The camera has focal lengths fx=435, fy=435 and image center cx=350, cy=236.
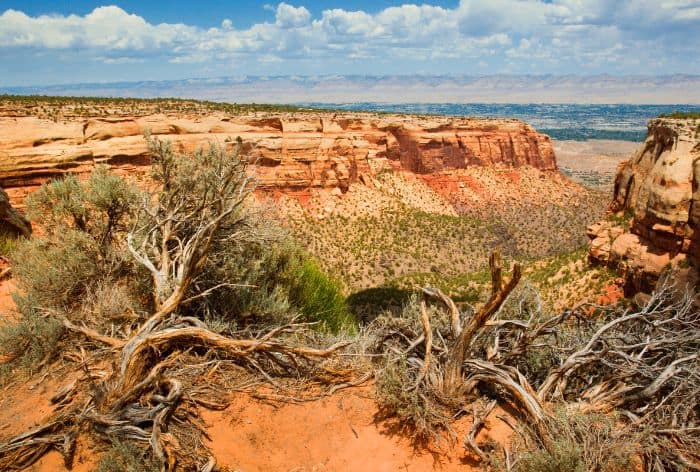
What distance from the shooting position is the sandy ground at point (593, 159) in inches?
3671

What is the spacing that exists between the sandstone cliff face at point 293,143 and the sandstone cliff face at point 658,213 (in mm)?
12297

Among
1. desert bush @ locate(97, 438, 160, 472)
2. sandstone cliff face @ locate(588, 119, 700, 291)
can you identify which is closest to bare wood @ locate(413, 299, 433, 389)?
desert bush @ locate(97, 438, 160, 472)

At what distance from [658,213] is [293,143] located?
2630 cm

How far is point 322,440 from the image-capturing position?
5.75 m

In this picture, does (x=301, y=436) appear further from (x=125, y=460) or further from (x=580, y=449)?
(x=580, y=449)

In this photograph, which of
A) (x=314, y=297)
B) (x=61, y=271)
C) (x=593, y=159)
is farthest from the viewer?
(x=593, y=159)

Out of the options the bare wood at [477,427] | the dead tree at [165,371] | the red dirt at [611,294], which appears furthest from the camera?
the red dirt at [611,294]

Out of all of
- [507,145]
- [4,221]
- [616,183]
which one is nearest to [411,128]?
[507,145]

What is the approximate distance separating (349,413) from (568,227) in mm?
42218

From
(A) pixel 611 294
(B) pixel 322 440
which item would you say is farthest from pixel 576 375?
(A) pixel 611 294

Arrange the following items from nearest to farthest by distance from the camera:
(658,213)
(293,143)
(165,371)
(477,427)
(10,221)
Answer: (477,427) < (165,371) < (658,213) < (10,221) < (293,143)

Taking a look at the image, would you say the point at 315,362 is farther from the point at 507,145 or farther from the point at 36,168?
the point at 507,145

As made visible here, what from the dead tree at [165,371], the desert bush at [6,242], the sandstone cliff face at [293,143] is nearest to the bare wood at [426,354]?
the dead tree at [165,371]

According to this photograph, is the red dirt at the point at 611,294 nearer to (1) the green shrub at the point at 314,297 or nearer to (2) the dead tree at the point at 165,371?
(1) the green shrub at the point at 314,297
